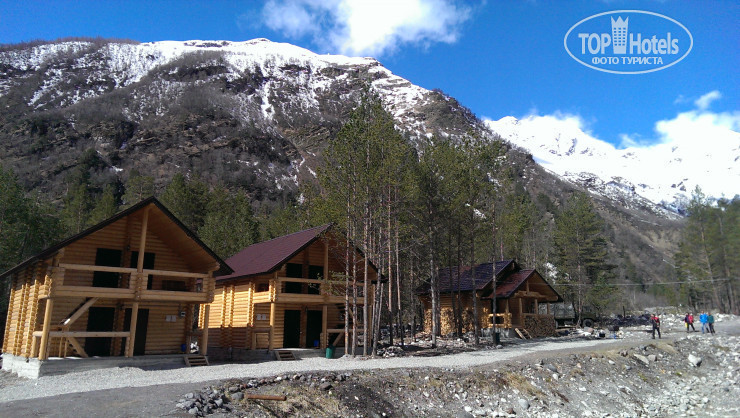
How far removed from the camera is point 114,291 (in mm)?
18938

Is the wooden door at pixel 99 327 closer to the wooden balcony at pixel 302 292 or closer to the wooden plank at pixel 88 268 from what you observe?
the wooden plank at pixel 88 268

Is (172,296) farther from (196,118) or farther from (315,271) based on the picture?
(196,118)

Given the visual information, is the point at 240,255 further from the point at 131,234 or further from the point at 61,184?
the point at 61,184

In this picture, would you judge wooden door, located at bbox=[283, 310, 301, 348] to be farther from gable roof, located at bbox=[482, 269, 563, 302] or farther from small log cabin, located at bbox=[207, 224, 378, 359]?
gable roof, located at bbox=[482, 269, 563, 302]

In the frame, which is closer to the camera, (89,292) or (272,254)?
(89,292)

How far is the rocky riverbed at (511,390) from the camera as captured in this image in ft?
42.7

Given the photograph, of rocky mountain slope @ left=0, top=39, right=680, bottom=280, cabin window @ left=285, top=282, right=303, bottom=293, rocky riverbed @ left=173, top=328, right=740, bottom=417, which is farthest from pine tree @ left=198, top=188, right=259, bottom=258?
rocky mountain slope @ left=0, top=39, right=680, bottom=280

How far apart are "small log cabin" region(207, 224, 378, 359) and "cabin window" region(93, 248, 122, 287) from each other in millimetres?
5909

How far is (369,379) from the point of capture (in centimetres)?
1546

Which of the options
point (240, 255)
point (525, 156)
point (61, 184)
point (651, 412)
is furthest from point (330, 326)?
point (525, 156)

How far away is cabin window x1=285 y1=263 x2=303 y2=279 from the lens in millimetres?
26153

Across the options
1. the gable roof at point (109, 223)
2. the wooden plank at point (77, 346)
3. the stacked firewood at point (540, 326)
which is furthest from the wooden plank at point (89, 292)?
the stacked firewood at point (540, 326)

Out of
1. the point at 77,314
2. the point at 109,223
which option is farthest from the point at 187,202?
the point at 77,314

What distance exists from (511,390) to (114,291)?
49.7 feet
